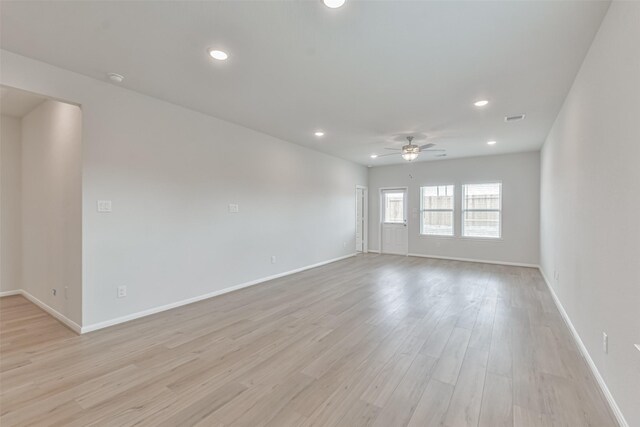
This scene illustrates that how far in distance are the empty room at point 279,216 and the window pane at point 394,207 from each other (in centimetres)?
297

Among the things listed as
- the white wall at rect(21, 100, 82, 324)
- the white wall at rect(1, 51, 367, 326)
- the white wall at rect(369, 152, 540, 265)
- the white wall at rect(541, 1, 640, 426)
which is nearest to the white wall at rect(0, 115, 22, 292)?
the white wall at rect(21, 100, 82, 324)

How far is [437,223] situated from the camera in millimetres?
8031

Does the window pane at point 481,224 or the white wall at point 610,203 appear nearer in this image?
the white wall at point 610,203

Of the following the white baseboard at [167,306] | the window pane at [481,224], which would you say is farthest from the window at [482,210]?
the white baseboard at [167,306]

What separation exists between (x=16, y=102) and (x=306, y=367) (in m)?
5.16

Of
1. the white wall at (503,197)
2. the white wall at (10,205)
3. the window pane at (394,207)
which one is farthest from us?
the window pane at (394,207)

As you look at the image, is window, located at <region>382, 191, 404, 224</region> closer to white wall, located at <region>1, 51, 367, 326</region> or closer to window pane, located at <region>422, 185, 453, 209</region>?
window pane, located at <region>422, 185, 453, 209</region>

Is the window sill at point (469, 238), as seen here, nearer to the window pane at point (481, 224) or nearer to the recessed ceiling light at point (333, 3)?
the window pane at point (481, 224)

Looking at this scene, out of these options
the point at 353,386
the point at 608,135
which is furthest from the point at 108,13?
the point at 608,135

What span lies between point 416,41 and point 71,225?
4054mm

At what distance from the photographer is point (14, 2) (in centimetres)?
200

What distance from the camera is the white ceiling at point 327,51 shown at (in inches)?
81.3

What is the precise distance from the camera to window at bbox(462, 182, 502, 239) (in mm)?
7213

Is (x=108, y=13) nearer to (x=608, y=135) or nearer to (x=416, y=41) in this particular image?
(x=416, y=41)
